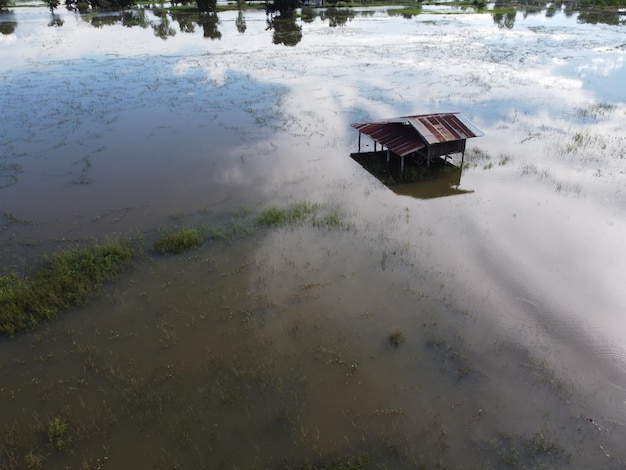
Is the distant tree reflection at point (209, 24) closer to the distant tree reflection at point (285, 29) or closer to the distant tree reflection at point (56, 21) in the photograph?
the distant tree reflection at point (285, 29)

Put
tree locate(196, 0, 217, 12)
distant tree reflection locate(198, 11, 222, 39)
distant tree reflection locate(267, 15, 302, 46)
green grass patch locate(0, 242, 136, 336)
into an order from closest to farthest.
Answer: green grass patch locate(0, 242, 136, 336) → distant tree reflection locate(267, 15, 302, 46) → distant tree reflection locate(198, 11, 222, 39) → tree locate(196, 0, 217, 12)

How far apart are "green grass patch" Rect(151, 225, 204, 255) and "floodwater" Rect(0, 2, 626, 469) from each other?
44 centimetres

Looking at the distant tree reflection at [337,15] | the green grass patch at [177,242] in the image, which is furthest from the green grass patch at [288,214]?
the distant tree reflection at [337,15]

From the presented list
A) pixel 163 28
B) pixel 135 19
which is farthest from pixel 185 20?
pixel 135 19

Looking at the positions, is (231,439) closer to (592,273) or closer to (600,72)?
(592,273)

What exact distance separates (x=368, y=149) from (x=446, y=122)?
A: 432 cm

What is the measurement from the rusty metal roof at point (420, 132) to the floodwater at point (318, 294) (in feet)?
6.33

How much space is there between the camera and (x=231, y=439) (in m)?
8.28

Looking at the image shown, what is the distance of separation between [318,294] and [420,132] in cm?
981

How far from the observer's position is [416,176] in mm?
18375

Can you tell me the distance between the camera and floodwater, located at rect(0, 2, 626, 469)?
8.34m

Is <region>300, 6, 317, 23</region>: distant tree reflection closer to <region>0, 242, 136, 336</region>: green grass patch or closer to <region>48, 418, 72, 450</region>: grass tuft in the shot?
<region>0, 242, 136, 336</region>: green grass patch

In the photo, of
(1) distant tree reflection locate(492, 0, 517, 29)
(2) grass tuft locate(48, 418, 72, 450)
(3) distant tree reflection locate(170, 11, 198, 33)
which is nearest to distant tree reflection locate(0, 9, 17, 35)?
(3) distant tree reflection locate(170, 11, 198, 33)

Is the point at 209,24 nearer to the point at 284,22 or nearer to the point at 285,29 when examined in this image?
the point at 284,22
